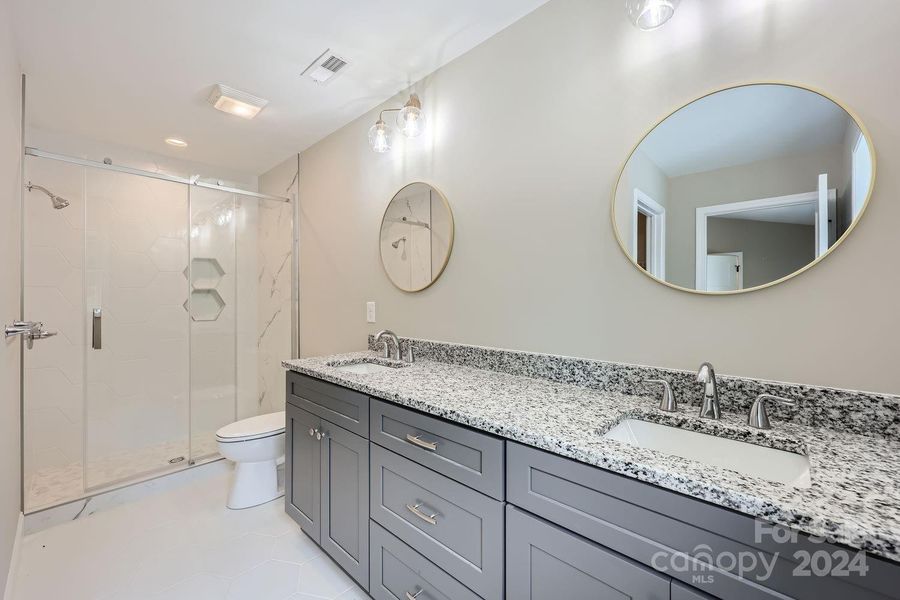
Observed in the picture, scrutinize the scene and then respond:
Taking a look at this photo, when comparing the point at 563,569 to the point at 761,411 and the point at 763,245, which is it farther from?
the point at 763,245

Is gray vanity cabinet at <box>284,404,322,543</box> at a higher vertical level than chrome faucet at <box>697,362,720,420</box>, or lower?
lower

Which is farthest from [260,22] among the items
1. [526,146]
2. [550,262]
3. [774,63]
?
[774,63]

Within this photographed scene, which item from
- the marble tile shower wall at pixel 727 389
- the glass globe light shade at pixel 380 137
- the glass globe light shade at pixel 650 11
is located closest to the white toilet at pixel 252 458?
the marble tile shower wall at pixel 727 389

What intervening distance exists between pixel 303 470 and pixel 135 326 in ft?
6.26

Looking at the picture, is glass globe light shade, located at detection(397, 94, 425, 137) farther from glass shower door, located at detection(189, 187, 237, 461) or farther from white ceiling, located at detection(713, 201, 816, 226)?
glass shower door, located at detection(189, 187, 237, 461)

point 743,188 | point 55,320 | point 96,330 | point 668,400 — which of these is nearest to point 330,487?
point 668,400

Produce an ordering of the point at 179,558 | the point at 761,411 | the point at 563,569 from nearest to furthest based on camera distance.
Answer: the point at 563,569, the point at 761,411, the point at 179,558

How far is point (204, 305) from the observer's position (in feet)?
9.46

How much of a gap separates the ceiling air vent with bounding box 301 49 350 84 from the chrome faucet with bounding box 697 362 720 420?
1967 mm

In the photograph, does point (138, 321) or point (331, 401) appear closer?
point (331, 401)

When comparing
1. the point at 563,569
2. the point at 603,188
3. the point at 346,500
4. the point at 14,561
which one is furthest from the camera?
the point at 14,561

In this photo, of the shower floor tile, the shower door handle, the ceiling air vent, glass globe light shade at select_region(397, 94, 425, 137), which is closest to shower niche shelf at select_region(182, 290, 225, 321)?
the shower door handle

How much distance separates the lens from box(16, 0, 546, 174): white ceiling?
153 centimetres

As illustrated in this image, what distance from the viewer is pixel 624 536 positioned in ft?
2.58
